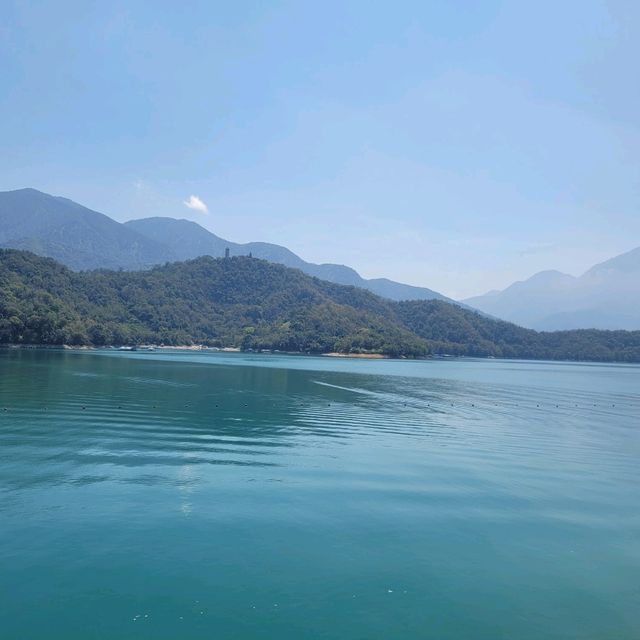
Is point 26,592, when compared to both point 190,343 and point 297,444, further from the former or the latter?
point 190,343

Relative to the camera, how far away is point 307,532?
14516 mm

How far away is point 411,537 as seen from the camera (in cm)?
1440

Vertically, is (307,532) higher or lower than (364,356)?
lower

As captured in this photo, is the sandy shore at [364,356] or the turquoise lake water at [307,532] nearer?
the turquoise lake water at [307,532]

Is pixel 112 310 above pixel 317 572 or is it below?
above

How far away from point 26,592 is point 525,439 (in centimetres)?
2761

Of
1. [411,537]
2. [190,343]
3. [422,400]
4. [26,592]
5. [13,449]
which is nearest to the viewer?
[26,592]

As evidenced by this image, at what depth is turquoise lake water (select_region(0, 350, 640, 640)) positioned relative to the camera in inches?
409

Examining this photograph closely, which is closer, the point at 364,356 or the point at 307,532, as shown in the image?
the point at 307,532

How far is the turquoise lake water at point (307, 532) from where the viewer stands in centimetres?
1040

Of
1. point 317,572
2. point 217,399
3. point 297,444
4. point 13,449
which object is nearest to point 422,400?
point 217,399

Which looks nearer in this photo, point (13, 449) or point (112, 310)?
point (13, 449)

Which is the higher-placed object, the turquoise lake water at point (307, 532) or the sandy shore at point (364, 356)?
the sandy shore at point (364, 356)

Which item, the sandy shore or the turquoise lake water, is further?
the sandy shore
